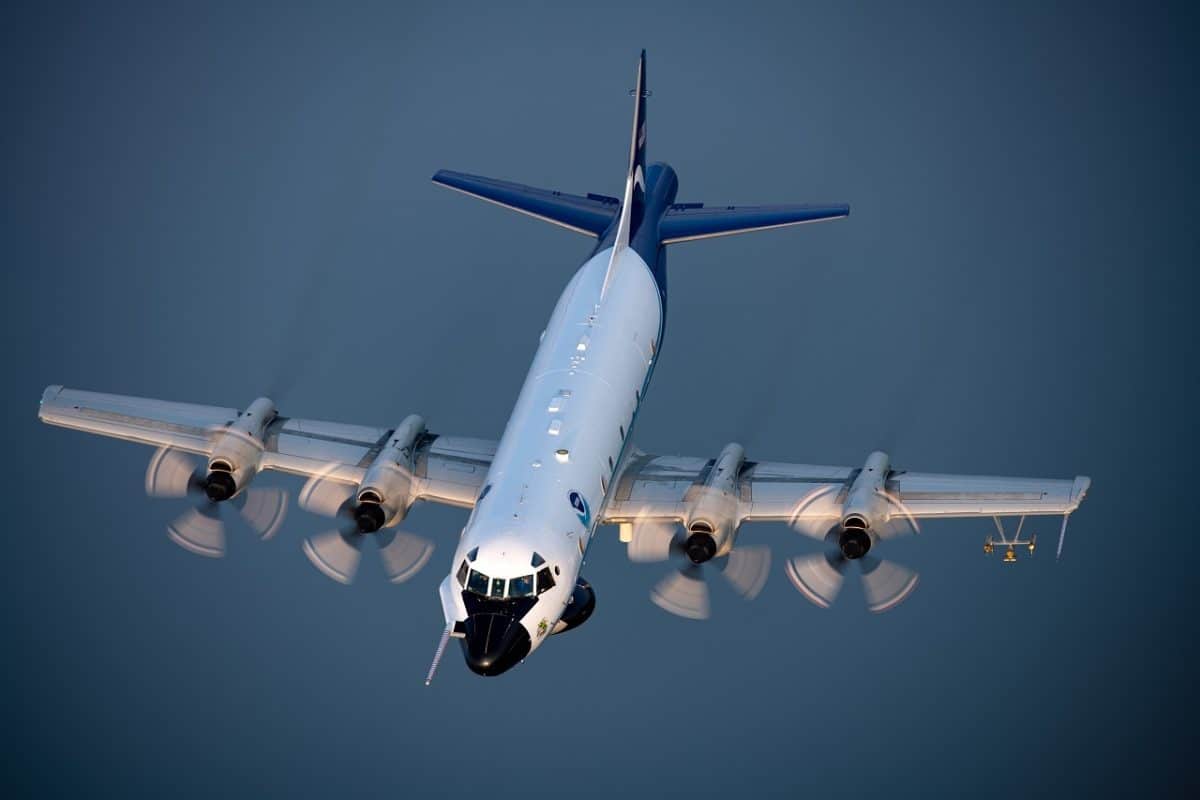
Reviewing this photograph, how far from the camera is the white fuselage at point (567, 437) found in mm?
49969

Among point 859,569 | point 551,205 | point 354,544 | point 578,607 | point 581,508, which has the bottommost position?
point 578,607

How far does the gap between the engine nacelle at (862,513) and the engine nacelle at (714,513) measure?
3.63 meters

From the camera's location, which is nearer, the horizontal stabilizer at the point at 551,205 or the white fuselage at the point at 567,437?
the white fuselage at the point at 567,437

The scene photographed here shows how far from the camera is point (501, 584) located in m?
49.1

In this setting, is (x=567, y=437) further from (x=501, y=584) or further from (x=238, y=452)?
(x=238, y=452)

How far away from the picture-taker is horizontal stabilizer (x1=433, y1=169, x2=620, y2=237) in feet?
216

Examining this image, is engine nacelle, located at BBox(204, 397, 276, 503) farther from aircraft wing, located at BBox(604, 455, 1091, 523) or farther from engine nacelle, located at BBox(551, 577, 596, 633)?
engine nacelle, located at BBox(551, 577, 596, 633)

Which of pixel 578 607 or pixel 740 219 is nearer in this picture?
pixel 578 607

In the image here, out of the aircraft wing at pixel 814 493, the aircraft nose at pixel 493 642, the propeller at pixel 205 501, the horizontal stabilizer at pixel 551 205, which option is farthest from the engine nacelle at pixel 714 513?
the propeller at pixel 205 501

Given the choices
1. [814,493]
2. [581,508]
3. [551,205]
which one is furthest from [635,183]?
[581,508]

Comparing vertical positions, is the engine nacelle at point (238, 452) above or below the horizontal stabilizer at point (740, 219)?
below

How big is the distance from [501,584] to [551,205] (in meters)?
21.3

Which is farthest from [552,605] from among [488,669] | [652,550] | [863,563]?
[863,563]

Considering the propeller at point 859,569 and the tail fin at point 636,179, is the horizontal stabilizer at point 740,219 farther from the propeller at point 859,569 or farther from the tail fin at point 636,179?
the propeller at point 859,569
